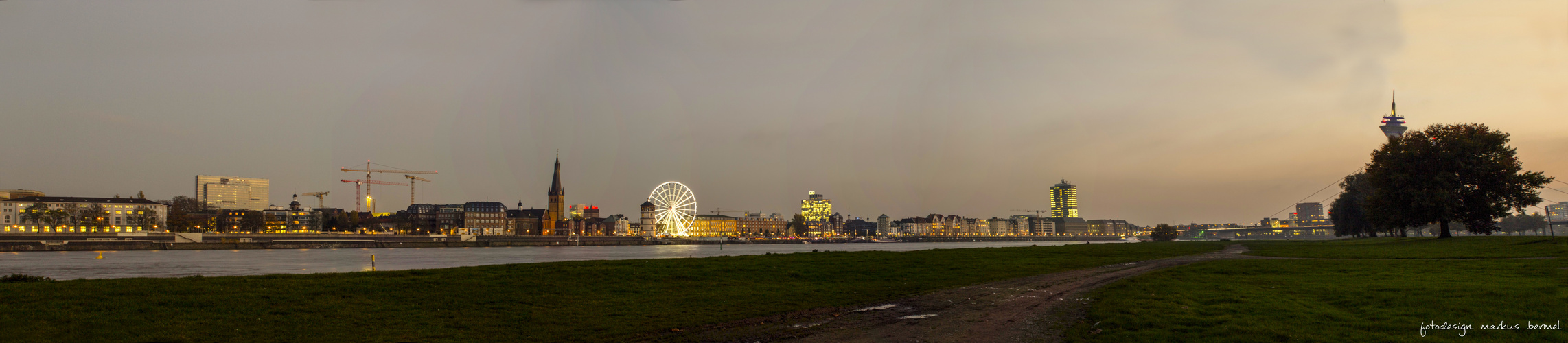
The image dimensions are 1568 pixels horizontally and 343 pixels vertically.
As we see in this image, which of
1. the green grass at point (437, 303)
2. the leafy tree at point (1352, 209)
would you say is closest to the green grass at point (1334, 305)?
the green grass at point (437, 303)

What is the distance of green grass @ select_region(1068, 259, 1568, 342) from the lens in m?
11.9

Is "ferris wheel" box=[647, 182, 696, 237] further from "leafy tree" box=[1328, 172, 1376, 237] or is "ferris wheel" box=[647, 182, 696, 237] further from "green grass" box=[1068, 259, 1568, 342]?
"green grass" box=[1068, 259, 1568, 342]

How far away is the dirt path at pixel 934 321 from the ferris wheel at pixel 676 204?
551 ft

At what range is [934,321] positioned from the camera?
15.5m

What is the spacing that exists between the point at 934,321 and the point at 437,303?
38.3ft

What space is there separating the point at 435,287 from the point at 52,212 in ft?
588

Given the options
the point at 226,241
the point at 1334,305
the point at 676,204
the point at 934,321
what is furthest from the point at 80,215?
the point at 1334,305

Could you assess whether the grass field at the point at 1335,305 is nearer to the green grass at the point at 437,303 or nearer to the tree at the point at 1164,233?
the green grass at the point at 437,303

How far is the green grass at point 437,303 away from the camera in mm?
13227

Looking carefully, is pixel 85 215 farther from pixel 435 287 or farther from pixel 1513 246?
pixel 1513 246

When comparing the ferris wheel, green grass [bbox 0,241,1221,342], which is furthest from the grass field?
the ferris wheel

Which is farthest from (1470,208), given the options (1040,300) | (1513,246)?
(1040,300)

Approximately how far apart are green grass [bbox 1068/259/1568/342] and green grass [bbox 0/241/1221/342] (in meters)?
7.11

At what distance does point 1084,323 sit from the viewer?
14.3 m
